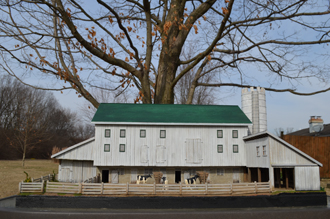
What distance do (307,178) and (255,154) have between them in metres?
3.40

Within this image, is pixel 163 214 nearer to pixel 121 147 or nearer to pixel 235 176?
pixel 121 147

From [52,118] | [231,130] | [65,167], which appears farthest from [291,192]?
[52,118]

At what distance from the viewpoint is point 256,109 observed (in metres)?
23.2

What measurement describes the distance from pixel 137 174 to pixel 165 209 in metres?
6.38

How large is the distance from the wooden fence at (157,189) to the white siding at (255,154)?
1.98 metres

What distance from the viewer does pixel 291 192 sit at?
1575cm

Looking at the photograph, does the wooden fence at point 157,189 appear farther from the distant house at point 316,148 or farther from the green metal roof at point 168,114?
the distant house at point 316,148

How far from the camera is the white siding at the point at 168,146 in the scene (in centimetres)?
2017

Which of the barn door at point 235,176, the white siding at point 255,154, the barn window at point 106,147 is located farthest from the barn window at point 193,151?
the barn window at point 106,147

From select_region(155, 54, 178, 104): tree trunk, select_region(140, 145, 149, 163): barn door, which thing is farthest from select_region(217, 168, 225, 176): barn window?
select_region(155, 54, 178, 104): tree trunk

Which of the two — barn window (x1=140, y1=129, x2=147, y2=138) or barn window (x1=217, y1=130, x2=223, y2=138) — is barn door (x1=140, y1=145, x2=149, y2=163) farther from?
barn window (x1=217, y1=130, x2=223, y2=138)

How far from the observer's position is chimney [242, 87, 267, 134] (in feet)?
75.4

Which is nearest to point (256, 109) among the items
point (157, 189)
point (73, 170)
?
point (157, 189)

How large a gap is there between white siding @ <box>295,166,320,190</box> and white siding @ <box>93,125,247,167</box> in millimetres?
4358
